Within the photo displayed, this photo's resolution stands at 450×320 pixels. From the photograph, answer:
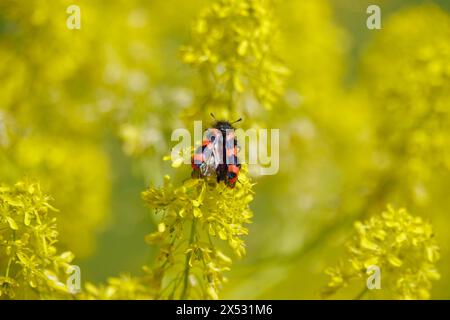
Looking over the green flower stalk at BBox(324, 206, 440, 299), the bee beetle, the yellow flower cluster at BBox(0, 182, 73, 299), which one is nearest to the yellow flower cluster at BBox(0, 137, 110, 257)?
the yellow flower cluster at BBox(0, 182, 73, 299)

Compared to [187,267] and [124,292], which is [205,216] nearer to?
[187,267]

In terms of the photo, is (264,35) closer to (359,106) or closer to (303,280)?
(303,280)

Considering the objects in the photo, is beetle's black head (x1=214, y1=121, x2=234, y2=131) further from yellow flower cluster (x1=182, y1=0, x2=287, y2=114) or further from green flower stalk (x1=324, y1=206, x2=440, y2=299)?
green flower stalk (x1=324, y1=206, x2=440, y2=299)

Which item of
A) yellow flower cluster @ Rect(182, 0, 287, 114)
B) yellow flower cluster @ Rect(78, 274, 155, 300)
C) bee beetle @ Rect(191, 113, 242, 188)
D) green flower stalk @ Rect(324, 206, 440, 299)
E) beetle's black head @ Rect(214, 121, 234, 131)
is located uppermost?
yellow flower cluster @ Rect(182, 0, 287, 114)

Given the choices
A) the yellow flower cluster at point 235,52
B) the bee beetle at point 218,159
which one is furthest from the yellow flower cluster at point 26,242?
the yellow flower cluster at point 235,52

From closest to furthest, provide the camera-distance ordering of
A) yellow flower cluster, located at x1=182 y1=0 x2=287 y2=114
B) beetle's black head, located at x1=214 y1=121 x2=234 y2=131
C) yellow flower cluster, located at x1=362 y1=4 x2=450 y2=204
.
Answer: beetle's black head, located at x1=214 y1=121 x2=234 y2=131
yellow flower cluster, located at x1=182 y1=0 x2=287 y2=114
yellow flower cluster, located at x1=362 y1=4 x2=450 y2=204

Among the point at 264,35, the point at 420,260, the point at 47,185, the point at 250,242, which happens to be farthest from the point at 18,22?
the point at 420,260

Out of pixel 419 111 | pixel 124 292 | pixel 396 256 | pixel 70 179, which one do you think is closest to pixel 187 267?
pixel 124 292

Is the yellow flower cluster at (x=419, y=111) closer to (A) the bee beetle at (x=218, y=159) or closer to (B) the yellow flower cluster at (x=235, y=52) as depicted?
(B) the yellow flower cluster at (x=235, y=52)
